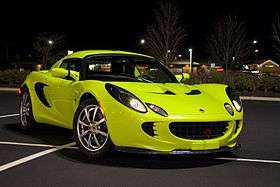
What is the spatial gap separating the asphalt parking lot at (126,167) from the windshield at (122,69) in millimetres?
1130

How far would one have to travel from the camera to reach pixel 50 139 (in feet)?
27.1

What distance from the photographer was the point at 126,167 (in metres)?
6.20

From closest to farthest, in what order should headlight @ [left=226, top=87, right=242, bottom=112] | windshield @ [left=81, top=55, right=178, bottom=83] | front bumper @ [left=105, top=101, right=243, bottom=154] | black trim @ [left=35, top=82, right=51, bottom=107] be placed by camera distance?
front bumper @ [left=105, top=101, right=243, bottom=154]
headlight @ [left=226, top=87, right=242, bottom=112]
windshield @ [left=81, top=55, right=178, bottom=83]
black trim @ [left=35, top=82, right=51, bottom=107]

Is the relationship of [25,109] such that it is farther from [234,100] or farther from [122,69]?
[234,100]

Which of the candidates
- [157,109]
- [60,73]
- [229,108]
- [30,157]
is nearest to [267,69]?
[60,73]

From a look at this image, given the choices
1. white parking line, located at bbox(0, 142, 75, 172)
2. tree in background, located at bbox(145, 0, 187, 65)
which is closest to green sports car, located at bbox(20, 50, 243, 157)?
white parking line, located at bbox(0, 142, 75, 172)

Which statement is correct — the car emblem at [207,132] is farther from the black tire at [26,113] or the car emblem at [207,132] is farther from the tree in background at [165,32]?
the tree in background at [165,32]

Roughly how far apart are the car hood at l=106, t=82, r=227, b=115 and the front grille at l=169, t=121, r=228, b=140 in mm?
Answer: 148

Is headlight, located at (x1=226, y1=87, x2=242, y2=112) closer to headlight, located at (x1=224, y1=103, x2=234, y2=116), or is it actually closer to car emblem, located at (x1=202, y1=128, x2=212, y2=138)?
headlight, located at (x1=224, y1=103, x2=234, y2=116)

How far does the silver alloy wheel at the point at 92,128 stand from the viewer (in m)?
6.53

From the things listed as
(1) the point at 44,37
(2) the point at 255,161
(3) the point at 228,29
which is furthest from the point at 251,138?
(1) the point at 44,37

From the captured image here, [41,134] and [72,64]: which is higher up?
[72,64]

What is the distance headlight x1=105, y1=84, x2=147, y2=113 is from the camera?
20.2 feet

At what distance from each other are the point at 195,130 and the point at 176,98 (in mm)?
538
